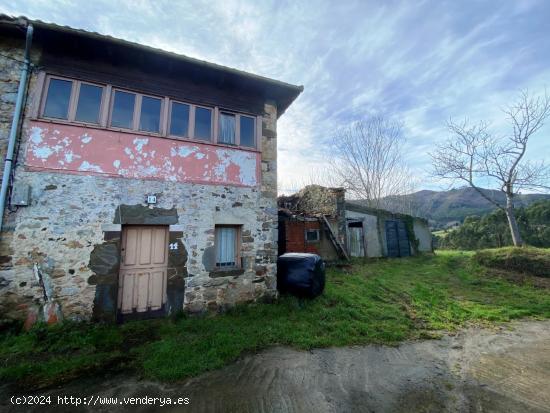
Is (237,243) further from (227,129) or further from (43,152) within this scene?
(43,152)

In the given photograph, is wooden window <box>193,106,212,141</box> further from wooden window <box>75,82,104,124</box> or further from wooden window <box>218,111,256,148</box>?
wooden window <box>75,82,104,124</box>

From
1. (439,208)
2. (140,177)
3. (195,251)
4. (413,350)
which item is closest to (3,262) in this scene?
(140,177)

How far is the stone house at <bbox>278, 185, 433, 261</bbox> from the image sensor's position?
1112cm

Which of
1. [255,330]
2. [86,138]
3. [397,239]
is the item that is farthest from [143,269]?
[397,239]

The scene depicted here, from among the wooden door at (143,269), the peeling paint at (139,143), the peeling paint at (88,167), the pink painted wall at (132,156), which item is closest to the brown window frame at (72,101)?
the pink painted wall at (132,156)

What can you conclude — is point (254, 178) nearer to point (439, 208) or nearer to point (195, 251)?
point (195, 251)

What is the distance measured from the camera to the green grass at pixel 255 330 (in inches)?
136

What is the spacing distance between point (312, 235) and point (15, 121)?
1014cm

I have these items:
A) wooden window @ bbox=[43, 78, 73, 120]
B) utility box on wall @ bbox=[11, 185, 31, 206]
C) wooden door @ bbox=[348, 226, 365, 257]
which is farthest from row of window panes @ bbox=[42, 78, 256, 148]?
wooden door @ bbox=[348, 226, 365, 257]

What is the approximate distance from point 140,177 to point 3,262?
2.63 metres

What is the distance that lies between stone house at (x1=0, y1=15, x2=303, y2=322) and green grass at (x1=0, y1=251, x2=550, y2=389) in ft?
1.78

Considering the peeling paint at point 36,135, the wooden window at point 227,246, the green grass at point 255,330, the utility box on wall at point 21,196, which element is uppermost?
the peeling paint at point 36,135

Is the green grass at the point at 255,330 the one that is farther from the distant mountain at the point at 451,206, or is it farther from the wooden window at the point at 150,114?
the distant mountain at the point at 451,206

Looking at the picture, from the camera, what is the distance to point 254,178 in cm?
620
